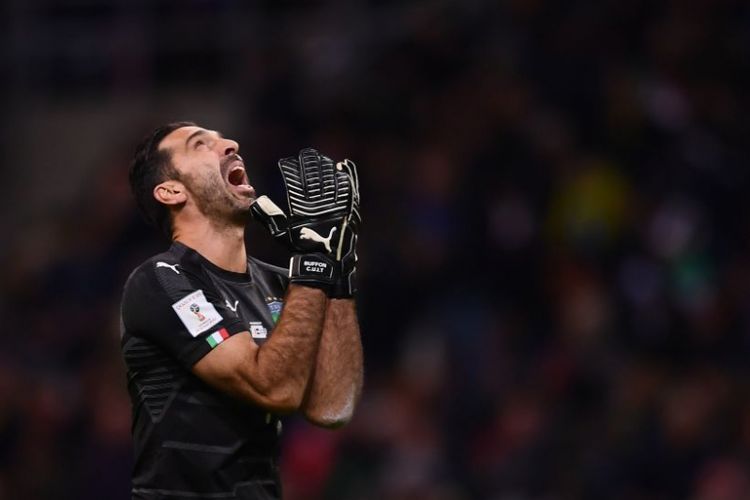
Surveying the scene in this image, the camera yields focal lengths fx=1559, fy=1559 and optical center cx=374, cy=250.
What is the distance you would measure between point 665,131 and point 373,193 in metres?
1.98

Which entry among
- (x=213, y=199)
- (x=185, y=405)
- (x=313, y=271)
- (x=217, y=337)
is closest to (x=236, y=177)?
(x=213, y=199)

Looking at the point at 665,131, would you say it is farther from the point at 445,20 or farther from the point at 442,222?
the point at 445,20

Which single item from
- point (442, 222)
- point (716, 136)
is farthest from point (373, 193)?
point (716, 136)

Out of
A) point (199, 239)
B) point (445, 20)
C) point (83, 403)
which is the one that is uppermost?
point (199, 239)

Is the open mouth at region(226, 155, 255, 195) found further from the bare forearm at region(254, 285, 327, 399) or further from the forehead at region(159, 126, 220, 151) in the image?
the bare forearm at region(254, 285, 327, 399)

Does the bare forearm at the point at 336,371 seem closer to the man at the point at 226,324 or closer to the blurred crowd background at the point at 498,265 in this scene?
the man at the point at 226,324

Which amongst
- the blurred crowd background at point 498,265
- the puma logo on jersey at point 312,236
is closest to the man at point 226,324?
the puma logo on jersey at point 312,236

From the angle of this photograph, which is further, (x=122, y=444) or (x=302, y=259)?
(x=122, y=444)

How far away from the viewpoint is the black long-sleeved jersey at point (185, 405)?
165 inches

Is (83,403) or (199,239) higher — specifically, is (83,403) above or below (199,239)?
below

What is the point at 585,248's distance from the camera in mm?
9094

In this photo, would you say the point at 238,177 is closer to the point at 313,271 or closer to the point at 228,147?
the point at 228,147

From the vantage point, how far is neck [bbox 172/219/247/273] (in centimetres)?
448

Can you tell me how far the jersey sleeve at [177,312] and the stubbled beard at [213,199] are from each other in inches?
8.6
